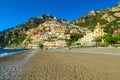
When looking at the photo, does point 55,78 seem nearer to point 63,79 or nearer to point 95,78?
point 63,79

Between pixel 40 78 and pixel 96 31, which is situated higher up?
pixel 96 31

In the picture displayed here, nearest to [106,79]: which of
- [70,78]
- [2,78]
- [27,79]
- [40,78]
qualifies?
[70,78]

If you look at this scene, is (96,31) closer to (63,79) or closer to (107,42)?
(107,42)

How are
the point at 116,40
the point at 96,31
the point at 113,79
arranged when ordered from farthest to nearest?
the point at 96,31 < the point at 116,40 < the point at 113,79

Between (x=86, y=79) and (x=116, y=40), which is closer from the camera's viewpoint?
(x=86, y=79)

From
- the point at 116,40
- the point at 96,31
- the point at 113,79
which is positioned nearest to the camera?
the point at 113,79

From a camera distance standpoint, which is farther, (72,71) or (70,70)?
(70,70)

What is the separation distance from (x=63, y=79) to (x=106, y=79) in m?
2.50

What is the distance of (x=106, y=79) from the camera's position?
11094 mm

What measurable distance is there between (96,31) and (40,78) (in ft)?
619

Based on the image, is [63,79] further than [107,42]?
No

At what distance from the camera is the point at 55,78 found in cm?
1144

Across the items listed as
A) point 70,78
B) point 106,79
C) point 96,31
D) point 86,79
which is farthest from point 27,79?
point 96,31

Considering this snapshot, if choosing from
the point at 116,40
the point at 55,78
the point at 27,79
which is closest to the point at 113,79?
the point at 55,78
